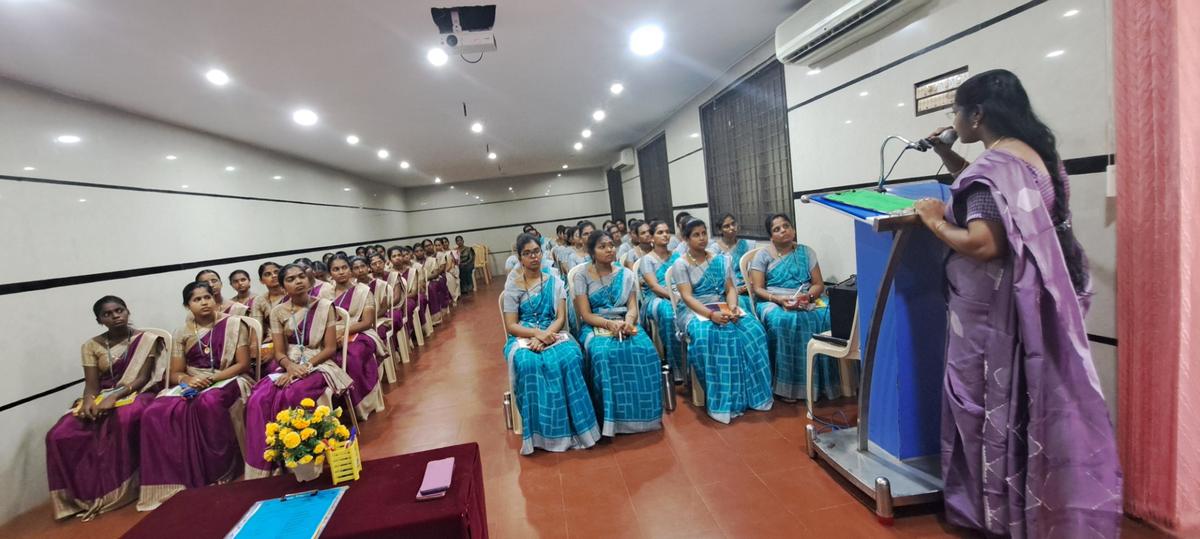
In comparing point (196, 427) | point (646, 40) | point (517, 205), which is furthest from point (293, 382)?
point (517, 205)

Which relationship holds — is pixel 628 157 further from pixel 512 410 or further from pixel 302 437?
pixel 302 437

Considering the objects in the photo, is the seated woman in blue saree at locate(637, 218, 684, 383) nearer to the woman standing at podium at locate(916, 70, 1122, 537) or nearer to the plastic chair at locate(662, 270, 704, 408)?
the plastic chair at locate(662, 270, 704, 408)

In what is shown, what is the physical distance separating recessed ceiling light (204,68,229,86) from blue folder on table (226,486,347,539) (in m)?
3.16

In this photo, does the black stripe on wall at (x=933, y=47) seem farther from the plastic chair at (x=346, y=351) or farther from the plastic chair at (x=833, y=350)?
the plastic chair at (x=346, y=351)

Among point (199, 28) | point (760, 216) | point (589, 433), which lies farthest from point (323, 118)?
point (760, 216)

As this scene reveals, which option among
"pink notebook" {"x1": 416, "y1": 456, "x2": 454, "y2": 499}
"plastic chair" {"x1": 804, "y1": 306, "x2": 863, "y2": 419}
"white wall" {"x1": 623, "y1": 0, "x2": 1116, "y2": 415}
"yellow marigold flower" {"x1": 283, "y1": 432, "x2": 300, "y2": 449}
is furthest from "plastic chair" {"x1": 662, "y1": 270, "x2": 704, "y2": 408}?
"yellow marigold flower" {"x1": 283, "y1": 432, "x2": 300, "y2": 449}

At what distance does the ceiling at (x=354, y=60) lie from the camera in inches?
100

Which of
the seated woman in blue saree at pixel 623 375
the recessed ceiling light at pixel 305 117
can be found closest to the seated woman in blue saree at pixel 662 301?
the seated woman in blue saree at pixel 623 375

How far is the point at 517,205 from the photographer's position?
14070mm

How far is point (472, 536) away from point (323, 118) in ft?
15.8

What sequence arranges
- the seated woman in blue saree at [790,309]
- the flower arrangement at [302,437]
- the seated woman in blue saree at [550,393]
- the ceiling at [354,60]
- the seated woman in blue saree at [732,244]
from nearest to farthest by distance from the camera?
the flower arrangement at [302,437]
the ceiling at [354,60]
the seated woman in blue saree at [550,393]
the seated woman in blue saree at [790,309]
the seated woman in blue saree at [732,244]

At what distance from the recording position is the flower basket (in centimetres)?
163

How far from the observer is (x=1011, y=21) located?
206 cm

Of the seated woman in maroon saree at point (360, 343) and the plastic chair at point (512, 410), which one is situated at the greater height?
the seated woman in maroon saree at point (360, 343)
